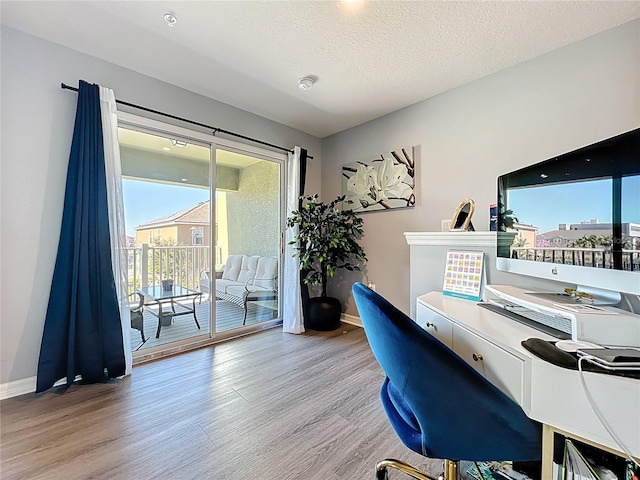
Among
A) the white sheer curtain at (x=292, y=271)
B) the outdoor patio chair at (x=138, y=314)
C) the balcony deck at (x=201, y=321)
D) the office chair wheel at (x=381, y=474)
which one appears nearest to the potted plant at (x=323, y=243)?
the white sheer curtain at (x=292, y=271)

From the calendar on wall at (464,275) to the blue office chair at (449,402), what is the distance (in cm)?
109

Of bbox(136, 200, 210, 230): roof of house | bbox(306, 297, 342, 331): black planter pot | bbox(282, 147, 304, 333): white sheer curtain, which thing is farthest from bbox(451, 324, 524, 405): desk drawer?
bbox(136, 200, 210, 230): roof of house

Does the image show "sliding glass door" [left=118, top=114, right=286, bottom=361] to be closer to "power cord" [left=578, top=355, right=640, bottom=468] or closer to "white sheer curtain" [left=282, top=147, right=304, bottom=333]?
"white sheer curtain" [left=282, top=147, right=304, bottom=333]

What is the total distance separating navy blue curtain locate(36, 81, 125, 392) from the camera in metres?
1.94

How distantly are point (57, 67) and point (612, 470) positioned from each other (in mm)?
3632

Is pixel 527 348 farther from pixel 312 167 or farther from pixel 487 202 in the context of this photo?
pixel 312 167

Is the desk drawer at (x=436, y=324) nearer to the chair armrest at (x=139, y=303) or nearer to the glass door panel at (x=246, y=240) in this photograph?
the glass door panel at (x=246, y=240)

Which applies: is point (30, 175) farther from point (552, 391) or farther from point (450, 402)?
point (552, 391)

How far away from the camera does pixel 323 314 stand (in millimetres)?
3264

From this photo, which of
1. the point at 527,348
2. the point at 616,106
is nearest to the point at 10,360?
the point at 527,348

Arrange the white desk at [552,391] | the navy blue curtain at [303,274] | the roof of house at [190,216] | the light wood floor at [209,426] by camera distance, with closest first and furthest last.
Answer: the white desk at [552,391], the light wood floor at [209,426], the roof of house at [190,216], the navy blue curtain at [303,274]

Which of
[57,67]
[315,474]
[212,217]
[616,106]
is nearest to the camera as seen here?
[315,474]

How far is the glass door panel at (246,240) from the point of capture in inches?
121

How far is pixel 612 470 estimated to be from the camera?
0.81 metres
